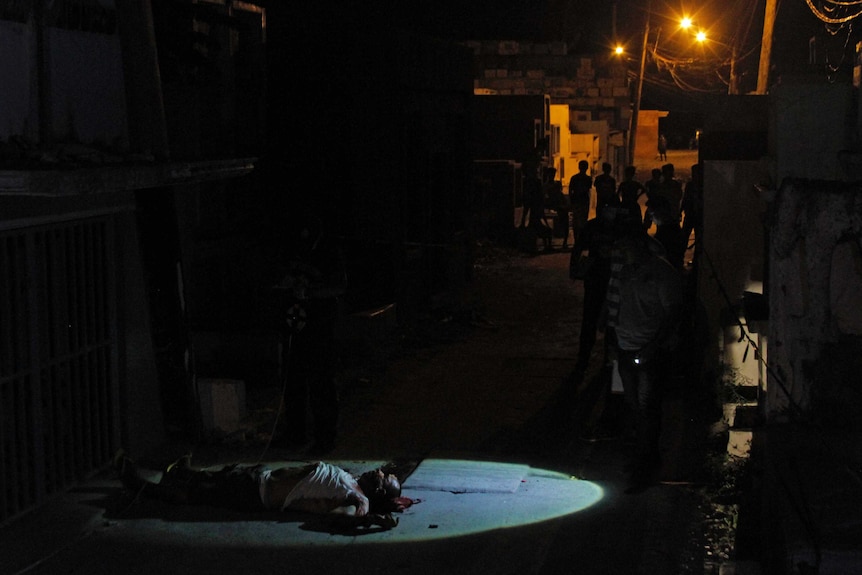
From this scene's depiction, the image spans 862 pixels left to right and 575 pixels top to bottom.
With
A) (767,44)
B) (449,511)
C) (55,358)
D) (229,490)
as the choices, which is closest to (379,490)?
(449,511)

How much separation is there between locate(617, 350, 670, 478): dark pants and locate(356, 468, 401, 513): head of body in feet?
6.34

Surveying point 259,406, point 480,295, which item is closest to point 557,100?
point 480,295

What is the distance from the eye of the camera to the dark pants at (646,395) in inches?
322

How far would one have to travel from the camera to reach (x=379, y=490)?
7.21m

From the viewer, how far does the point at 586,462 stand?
8.77m

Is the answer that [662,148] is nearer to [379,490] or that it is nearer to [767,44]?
[767,44]

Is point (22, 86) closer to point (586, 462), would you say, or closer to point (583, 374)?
point (586, 462)

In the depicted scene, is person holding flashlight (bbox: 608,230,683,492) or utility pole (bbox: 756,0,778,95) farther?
utility pole (bbox: 756,0,778,95)

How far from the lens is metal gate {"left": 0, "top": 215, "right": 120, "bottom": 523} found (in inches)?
273

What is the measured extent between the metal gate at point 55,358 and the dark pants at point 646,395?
3.75 meters

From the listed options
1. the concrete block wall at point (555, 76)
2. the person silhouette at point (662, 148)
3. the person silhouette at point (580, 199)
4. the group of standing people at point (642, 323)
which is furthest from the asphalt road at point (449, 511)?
the person silhouette at point (662, 148)

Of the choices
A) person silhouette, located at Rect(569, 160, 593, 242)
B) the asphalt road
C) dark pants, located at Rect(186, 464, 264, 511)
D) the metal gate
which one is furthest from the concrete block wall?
dark pants, located at Rect(186, 464, 264, 511)

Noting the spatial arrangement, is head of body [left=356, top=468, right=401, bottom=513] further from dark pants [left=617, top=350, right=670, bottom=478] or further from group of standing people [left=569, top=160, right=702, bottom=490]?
dark pants [left=617, top=350, right=670, bottom=478]

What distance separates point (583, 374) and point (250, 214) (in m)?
4.07
